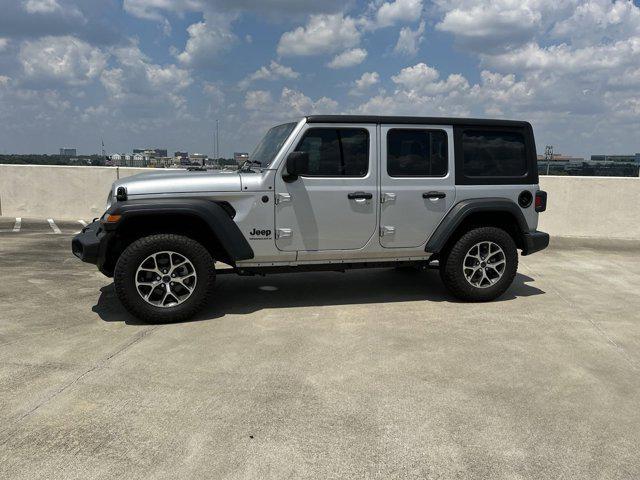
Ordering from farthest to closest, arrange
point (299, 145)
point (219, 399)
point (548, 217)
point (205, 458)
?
point (548, 217), point (299, 145), point (219, 399), point (205, 458)

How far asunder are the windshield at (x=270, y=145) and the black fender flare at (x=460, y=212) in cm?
179

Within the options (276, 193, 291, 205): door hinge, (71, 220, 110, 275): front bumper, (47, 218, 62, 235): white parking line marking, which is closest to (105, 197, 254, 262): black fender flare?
(71, 220, 110, 275): front bumper

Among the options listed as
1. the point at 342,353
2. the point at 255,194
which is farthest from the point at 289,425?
the point at 255,194

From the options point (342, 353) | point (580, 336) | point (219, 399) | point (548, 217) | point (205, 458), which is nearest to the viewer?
point (205, 458)

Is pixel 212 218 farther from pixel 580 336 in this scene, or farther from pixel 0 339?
pixel 580 336

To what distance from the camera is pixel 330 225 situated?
15.2 feet

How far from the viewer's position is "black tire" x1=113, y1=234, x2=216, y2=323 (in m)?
4.14

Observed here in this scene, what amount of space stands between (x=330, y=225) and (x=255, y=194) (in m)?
0.78

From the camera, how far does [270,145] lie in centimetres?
486

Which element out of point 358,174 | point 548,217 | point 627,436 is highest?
point 358,174

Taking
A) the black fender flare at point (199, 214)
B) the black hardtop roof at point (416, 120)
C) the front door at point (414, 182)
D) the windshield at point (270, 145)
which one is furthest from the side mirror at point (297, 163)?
the front door at point (414, 182)

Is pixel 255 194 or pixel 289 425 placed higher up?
pixel 255 194

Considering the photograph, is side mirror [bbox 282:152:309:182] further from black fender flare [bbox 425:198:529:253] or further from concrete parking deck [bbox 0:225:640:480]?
black fender flare [bbox 425:198:529:253]

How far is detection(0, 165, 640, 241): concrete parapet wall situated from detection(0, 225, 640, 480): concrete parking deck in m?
4.43
